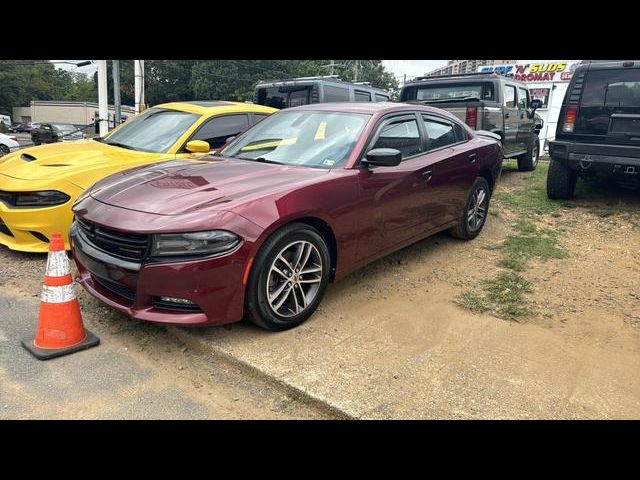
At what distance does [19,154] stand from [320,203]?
13.1 feet

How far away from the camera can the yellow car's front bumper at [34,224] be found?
185 inches

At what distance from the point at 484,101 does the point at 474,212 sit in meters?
3.49

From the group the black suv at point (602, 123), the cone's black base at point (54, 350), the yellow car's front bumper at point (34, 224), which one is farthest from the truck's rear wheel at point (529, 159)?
the cone's black base at point (54, 350)

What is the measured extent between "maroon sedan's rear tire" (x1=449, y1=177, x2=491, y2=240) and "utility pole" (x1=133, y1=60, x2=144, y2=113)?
41.4 feet

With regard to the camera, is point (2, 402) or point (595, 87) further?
point (595, 87)

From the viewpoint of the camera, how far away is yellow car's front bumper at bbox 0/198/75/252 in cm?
470

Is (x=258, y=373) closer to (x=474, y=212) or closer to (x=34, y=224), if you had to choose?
(x=34, y=224)

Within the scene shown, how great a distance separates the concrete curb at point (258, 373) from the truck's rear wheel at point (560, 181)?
5832 mm

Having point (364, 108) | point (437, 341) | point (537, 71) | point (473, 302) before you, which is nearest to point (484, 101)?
point (364, 108)

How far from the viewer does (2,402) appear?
8.90 feet

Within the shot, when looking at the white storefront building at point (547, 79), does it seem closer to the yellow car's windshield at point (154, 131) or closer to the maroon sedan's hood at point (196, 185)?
A: the yellow car's windshield at point (154, 131)

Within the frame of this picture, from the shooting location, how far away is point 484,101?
27.6ft
